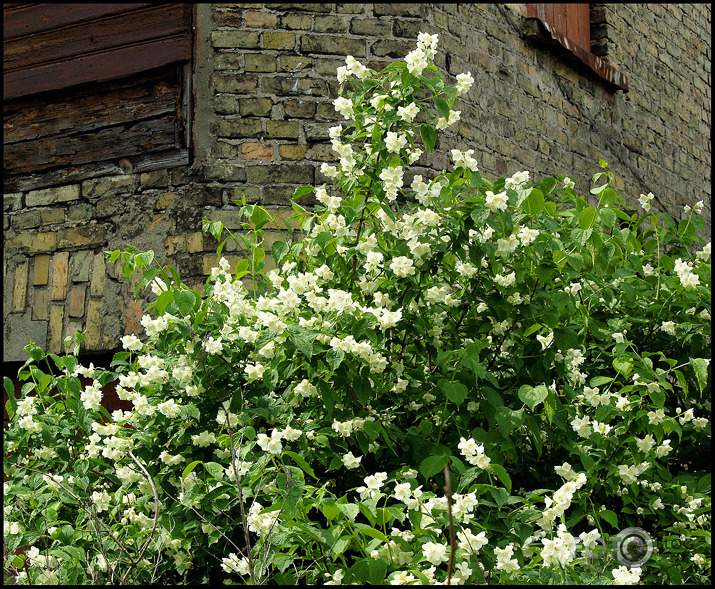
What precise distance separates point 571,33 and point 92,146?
3.39 m

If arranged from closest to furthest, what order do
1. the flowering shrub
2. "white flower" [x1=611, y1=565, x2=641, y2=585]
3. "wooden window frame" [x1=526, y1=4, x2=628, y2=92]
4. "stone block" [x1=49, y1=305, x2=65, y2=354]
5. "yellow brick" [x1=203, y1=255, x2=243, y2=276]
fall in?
"white flower" [x1=611, y1=565, x2=641, y2=585] < the flowering shrub < "yellow brick" [x1=203, y1=255, x2=243, y2=276] < "stone block" [x1=49, y1=305, x2=65, y2=354] < "wooden window frame" [x1=526, y1=4, x2=628, y2=92]

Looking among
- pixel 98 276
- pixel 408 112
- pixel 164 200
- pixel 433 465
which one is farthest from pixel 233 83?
pixel 433 465

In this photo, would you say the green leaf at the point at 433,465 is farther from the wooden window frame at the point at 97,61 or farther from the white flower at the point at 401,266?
the wooden window frame at the point at 97,61

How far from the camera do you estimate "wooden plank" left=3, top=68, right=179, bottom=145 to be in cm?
427

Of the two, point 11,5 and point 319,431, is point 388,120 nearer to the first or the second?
point 319,431

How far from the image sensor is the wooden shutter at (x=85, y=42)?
422 cm

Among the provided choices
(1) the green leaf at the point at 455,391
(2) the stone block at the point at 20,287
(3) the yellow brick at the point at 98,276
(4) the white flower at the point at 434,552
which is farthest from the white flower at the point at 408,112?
(2) the stone block at the point at 20,287

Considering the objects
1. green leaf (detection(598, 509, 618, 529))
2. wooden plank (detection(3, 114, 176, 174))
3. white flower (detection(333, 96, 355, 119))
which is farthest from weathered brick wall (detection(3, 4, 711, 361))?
green leaf (detection(598, 509, 618, 529))

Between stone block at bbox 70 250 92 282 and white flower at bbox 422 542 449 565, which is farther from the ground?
stone block at bbox 70 250 92 282

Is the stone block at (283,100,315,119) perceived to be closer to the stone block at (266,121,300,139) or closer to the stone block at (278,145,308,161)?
the stone block at (266,121,300,139)

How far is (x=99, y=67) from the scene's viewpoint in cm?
443

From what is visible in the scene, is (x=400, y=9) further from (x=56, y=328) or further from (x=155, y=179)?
(x=56, y=328)

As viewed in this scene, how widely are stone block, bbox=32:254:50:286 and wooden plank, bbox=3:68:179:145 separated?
29.3 inches

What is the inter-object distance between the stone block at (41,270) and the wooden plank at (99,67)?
39.7 inches
